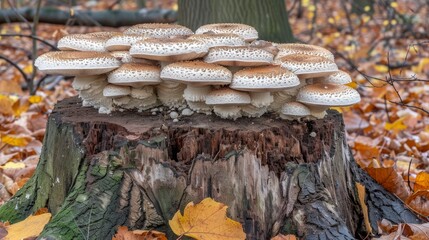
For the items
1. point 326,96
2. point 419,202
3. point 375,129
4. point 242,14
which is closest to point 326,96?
point 326,96

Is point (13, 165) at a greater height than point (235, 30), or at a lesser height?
lesser

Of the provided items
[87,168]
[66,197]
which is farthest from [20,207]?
[87,168]

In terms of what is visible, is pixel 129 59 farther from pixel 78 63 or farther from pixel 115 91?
pixel 78 63

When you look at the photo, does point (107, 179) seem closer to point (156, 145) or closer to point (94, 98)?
point (156, 145)

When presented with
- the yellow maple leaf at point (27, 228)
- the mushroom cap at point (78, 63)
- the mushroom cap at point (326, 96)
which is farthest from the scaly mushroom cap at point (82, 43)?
the mushroom cap at point (326, 96)

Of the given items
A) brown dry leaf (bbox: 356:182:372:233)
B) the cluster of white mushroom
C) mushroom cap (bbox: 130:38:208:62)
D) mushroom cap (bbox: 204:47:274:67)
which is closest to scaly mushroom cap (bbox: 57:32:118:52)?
the cluster of white mushroom

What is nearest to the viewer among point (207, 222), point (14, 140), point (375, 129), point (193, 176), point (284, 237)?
point (207, 222)
